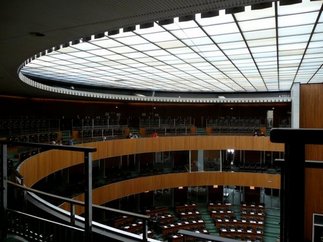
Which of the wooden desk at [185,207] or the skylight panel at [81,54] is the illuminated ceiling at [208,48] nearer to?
the skylight panel at [81,54]

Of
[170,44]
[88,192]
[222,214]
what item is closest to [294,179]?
[88,192]

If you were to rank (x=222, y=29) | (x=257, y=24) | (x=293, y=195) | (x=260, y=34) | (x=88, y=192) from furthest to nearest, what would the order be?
(x=260, y=34) < (x=222, y=29) < (x=257, y=24) < (x=88, y=192) < (x=293, y=195)

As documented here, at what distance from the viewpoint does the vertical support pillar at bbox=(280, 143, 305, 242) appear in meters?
1.03

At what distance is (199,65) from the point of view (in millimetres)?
11391

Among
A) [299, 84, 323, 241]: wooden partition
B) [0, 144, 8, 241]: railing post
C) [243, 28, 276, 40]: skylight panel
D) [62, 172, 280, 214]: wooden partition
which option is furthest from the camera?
[62, 172, 280, 214]: wooden partition

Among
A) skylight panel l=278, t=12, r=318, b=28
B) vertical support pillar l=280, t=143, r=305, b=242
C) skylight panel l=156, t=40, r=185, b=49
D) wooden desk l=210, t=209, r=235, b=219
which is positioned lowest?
wooden desk l=210, t=209, r=235, b=219

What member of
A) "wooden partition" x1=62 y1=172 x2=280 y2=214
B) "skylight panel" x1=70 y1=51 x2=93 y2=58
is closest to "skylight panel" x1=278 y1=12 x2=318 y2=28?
"skylight panel" x1=70 y1=51 x2=93 y2=58

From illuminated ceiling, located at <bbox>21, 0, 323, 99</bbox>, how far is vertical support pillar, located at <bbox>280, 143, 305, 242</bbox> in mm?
4573

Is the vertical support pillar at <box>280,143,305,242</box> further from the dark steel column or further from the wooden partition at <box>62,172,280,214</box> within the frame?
the wooden partition at <box>62,172,280,214</box>

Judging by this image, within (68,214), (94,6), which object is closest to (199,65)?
(94,6)

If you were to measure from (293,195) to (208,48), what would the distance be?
Answer: 8162 mm

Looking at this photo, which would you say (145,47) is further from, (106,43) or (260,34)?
(260,34)

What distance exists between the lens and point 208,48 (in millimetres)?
8805

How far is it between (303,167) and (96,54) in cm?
905
